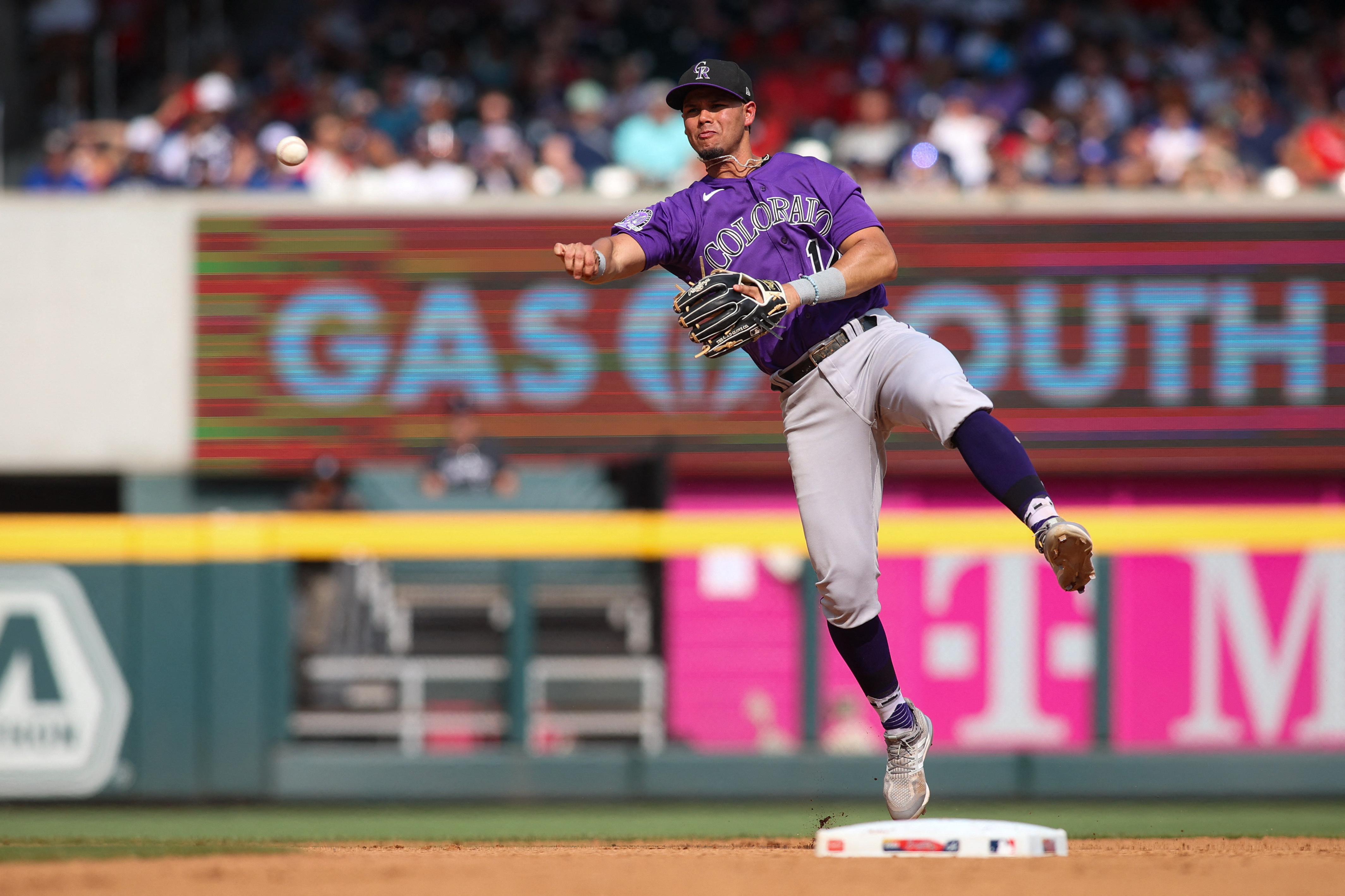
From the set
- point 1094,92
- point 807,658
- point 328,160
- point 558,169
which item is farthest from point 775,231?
point 1094,92

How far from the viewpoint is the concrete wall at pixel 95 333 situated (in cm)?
961

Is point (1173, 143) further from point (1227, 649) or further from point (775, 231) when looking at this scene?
point (775, 231)

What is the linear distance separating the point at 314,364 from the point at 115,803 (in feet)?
8.95

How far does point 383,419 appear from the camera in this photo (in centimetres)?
938

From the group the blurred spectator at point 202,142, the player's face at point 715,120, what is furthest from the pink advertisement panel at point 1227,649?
the blurred spectator at point 202,142

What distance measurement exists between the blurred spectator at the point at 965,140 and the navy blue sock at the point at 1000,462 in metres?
5.87

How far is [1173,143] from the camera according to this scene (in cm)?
Result: 1045

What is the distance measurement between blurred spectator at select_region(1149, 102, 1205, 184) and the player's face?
243 inches

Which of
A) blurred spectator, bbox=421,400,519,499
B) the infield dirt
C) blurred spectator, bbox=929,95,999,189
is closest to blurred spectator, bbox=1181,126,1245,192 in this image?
blurred spectator, bbox=929,95,999,189

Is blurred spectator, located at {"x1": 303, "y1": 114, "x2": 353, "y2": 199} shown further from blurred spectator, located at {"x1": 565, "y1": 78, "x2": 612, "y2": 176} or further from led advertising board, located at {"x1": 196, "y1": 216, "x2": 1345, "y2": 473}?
blurred spectator, located at {"x1": 565, "y1": 78, "x2": 612, "y2": 176}

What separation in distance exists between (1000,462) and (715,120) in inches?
49.2

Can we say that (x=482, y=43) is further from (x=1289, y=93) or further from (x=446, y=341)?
(x=1289, y=93)

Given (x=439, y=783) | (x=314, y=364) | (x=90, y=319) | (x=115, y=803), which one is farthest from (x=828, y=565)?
(x=90, y=319)

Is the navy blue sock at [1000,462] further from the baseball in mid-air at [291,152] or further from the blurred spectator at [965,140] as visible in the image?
the blurred spectator at [965,140]
